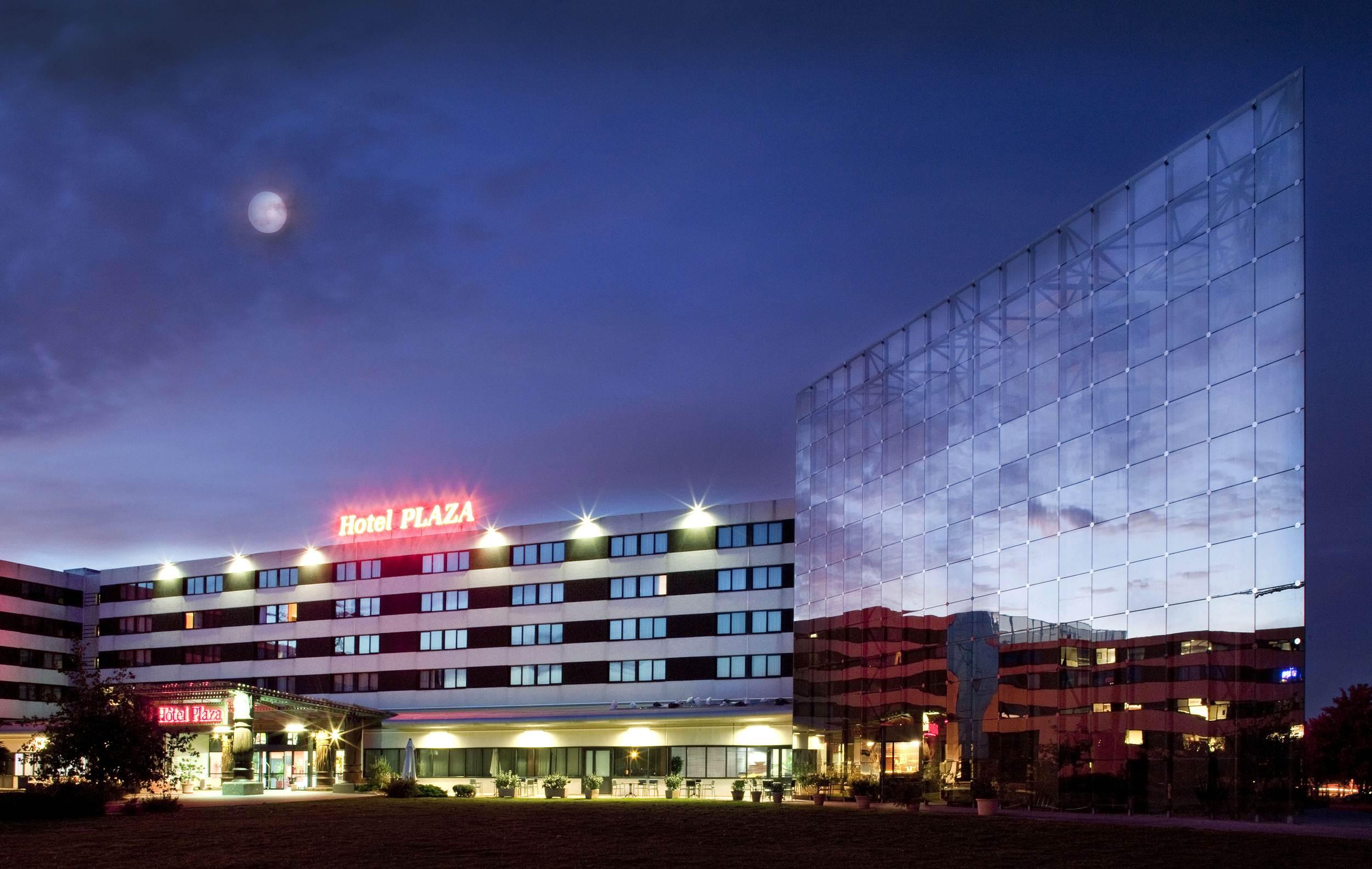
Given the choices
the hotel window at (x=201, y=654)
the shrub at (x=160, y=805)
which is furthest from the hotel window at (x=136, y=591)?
the shrub at (x=160, y=805)

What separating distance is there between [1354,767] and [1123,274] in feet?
184

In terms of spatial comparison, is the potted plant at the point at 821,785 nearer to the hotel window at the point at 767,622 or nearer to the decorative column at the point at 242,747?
the hotel window at the point at 767,622

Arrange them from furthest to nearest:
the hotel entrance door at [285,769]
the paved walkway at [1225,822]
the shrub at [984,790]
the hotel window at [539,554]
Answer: the hotel window at [539,554] < the hotel entrance door at [285,769] < the shrub at [984,790] < the paved walkway at [1225,822]

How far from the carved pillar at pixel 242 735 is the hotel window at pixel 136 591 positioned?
34.7 m

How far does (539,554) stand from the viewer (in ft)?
276

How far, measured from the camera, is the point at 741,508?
7694 centimetres

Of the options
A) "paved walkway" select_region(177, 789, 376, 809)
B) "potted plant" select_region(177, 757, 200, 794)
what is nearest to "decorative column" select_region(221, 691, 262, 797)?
"paved walkway" select_region(177, 789, 376, 809)

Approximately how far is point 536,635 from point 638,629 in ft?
24.3

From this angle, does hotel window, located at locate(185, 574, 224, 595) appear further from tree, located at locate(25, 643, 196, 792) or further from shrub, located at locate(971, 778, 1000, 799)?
shrub, located at locate(971, 778, 1000, 799)

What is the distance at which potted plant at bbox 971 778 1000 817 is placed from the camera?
43.9 metres

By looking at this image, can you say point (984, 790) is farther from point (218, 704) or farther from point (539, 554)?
point (539, 554)

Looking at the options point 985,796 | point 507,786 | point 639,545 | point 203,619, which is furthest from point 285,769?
point 985,796

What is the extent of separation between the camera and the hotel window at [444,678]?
8556 cm

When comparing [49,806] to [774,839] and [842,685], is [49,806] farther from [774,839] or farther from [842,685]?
[842,685]
